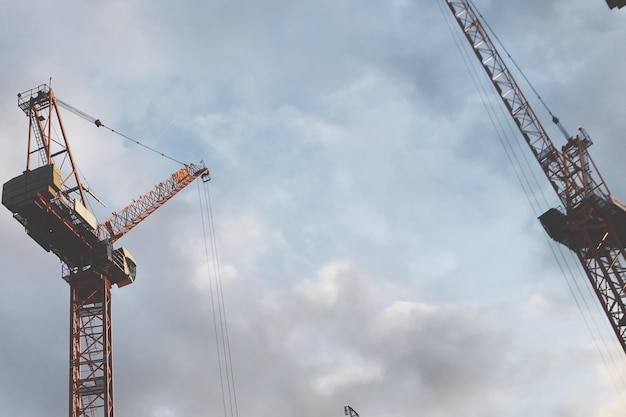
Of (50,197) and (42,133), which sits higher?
(42,133)

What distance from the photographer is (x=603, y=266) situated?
9119cm

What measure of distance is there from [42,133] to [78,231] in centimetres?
1812

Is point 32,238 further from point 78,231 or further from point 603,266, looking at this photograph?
point 603,266

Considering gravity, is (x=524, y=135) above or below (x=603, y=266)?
above

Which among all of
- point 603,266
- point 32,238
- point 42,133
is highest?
point 42,133

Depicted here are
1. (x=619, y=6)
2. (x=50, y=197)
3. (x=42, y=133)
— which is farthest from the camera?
(x=42, y=133)

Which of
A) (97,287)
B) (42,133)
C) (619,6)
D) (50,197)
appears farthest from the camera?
(42,133)

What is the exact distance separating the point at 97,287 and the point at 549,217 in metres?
55.5

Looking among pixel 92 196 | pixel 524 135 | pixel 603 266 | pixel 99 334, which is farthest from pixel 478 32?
pixel 99 334

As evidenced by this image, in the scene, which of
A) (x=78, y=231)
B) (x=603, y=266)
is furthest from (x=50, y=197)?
(x=603, y=266)

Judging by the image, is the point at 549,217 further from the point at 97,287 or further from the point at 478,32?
the point at 97,287

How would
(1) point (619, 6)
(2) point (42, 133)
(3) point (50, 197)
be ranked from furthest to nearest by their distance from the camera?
1. (2) point (42, 133)
2. (3) point (50, 197)
3. (1) point (619, 6)

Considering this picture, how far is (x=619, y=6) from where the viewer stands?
228 ft

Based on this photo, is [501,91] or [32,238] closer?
[32,238]
